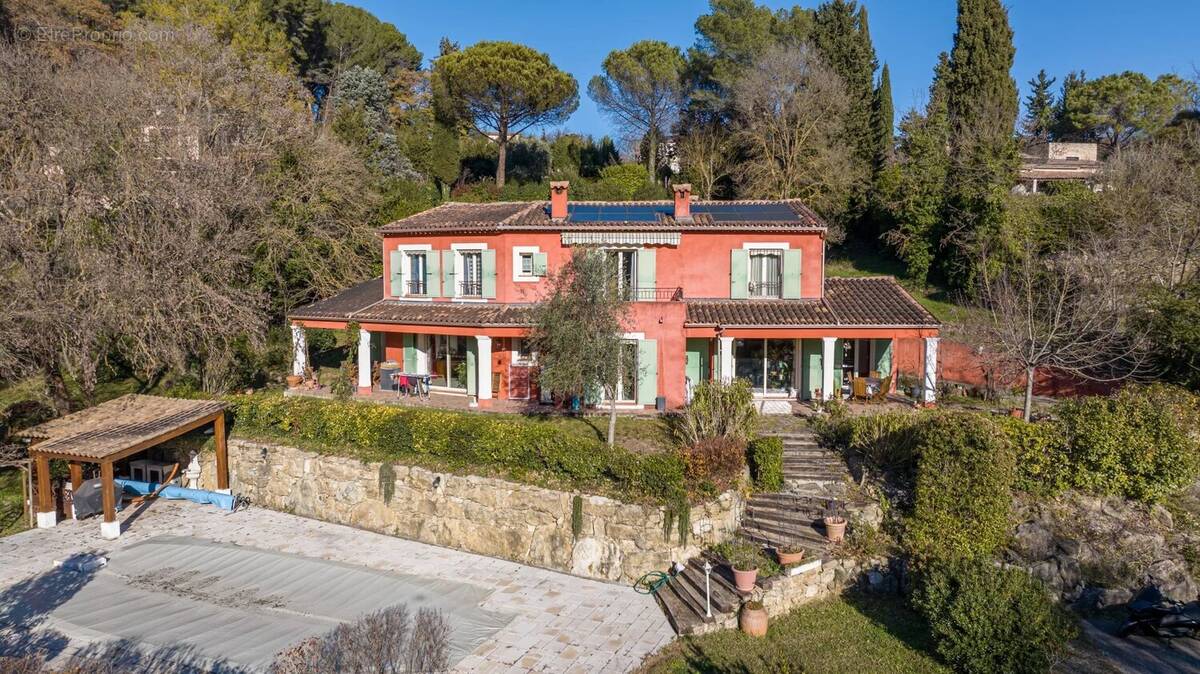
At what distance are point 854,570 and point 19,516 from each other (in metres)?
22.6

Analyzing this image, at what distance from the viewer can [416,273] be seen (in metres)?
26.7

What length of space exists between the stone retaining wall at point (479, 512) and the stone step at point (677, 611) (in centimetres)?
79

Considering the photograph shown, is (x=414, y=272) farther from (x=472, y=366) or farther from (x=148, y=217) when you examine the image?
(x=148, y=217)

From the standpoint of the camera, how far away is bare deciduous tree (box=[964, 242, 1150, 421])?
62.2ft

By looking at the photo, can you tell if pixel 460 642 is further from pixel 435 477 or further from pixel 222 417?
pixel 222 417

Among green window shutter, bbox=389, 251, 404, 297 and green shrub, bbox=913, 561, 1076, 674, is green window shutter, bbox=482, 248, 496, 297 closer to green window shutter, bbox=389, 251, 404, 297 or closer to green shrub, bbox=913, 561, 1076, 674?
green window shutter, bbox=389, 251, 404, 297

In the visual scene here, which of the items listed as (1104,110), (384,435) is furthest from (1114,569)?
(1104,110)

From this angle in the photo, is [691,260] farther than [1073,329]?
Yes

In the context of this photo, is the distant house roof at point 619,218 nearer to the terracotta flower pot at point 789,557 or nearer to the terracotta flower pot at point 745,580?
the terracotta flower pot at point 789,557

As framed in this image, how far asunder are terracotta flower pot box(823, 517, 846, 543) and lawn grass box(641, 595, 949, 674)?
4.94ft

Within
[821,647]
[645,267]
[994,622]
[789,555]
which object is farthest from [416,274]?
[994,622]

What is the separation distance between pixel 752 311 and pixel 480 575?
12706 mm

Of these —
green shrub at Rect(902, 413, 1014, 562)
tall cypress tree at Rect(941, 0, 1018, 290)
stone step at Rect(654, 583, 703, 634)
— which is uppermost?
tall cypress tree at Rect(941, 0, 1018, 290)

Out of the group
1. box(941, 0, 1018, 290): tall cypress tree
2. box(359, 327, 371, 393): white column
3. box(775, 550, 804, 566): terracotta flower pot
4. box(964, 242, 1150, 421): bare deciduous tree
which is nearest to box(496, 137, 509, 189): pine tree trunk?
box(359, 327, 371, 393): white column
